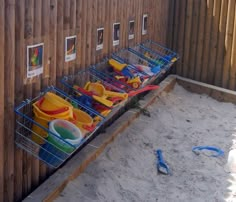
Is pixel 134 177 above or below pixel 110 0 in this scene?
below

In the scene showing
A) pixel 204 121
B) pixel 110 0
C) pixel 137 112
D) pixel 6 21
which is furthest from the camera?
pixel 204 121

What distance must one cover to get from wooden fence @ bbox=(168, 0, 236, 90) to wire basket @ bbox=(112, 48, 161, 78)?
1.75 meters

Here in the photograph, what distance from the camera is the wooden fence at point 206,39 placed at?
6.90 m

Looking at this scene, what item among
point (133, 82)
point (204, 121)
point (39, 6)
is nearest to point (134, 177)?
point (133, 82)

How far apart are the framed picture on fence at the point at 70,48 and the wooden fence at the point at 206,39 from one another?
11.6 feet

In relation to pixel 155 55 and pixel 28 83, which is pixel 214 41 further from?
pixel 28 83

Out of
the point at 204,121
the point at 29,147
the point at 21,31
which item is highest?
the point at 21,31

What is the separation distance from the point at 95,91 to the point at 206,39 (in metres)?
3.57

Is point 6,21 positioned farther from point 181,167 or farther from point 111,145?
point 181,167

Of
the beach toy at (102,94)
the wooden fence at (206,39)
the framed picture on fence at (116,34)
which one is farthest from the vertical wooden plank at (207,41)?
the beach toy at (102,94)

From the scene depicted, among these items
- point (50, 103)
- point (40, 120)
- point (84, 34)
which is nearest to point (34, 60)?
point (50, 103)

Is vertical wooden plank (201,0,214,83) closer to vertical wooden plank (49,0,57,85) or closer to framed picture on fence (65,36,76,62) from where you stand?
framed picture on fence (65,36,76,62)

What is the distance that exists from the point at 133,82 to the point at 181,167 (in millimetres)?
906

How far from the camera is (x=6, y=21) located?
→ 114 inches
